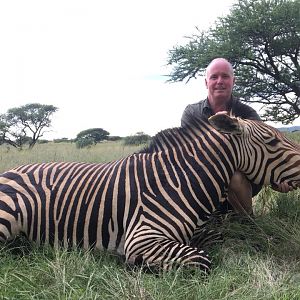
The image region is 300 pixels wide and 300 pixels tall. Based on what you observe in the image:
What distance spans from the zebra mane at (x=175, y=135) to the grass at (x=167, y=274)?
2.51 feet

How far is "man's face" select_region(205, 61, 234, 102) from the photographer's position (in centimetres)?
404

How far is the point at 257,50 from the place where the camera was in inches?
604

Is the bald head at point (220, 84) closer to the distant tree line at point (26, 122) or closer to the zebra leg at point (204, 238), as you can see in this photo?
the zebra leg at point (204, 238)

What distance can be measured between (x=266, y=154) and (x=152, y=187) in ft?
2.55

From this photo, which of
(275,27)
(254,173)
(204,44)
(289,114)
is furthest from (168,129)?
(289,114)

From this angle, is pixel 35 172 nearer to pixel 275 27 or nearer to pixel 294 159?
pixel 294 159

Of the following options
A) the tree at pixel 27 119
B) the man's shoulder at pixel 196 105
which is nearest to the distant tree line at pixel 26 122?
the tree at pixel 27 119

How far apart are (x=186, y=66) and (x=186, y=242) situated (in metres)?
13.4

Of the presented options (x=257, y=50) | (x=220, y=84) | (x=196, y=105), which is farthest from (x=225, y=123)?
(x=257, y=50)

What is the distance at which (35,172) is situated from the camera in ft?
10.1

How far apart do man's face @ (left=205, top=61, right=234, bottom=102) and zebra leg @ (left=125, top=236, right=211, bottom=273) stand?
6.19ft

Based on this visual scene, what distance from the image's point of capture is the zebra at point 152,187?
2.72m

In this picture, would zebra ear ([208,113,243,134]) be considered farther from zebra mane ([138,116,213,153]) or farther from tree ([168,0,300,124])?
tree ([168,0,300,124])

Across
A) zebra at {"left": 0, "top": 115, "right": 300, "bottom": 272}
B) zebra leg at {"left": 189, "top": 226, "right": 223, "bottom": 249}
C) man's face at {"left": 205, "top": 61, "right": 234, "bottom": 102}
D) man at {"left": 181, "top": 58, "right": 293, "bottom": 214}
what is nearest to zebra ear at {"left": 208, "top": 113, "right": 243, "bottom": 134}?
zebra at {"left": 0, "top": 115, "right": 300, "bottom": 272}
